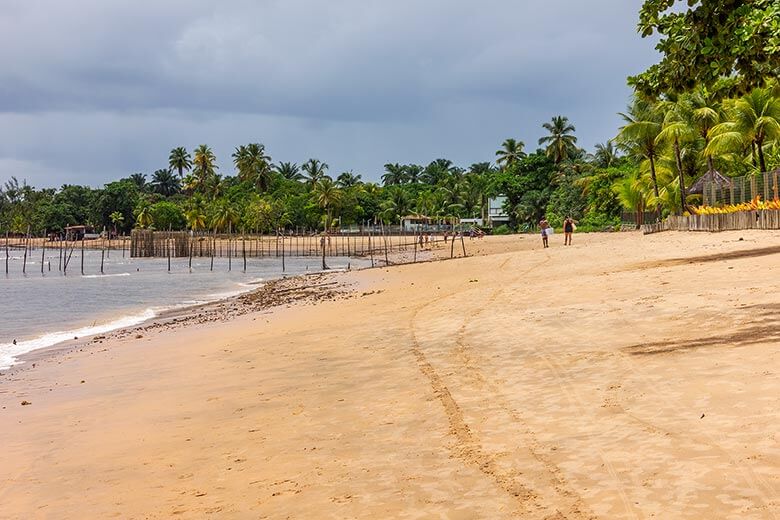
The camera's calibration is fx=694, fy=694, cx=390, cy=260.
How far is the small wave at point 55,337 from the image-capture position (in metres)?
13.5

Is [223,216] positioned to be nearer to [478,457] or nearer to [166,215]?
[166,215]

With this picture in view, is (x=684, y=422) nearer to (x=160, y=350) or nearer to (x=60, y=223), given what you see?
(x=160, y=350)

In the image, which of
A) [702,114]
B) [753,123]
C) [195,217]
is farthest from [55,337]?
[195,217]

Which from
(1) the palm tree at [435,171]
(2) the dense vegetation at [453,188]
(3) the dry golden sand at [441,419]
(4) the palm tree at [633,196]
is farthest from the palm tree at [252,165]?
(3) the dry golden sand at [441,419]

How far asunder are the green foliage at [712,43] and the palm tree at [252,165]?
103963 millimetres

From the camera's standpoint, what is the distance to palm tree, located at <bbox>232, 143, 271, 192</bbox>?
109812 millimetres

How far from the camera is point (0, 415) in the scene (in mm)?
8234

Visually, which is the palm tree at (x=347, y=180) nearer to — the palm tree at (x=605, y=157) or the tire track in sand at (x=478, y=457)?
the palm tree at (x=605, y=157)

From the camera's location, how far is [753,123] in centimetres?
3275

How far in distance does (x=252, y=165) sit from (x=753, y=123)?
86054mm

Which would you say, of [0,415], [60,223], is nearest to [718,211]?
[0,415]

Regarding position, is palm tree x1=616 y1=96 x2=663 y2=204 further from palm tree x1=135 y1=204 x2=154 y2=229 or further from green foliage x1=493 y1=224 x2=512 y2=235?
palm tree x1=135 y1=204 x2=154 y2=229

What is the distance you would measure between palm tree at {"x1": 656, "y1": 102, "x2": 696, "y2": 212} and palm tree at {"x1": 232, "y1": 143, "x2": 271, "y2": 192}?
7756 cm

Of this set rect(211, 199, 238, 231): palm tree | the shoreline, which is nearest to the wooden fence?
the shoreline
